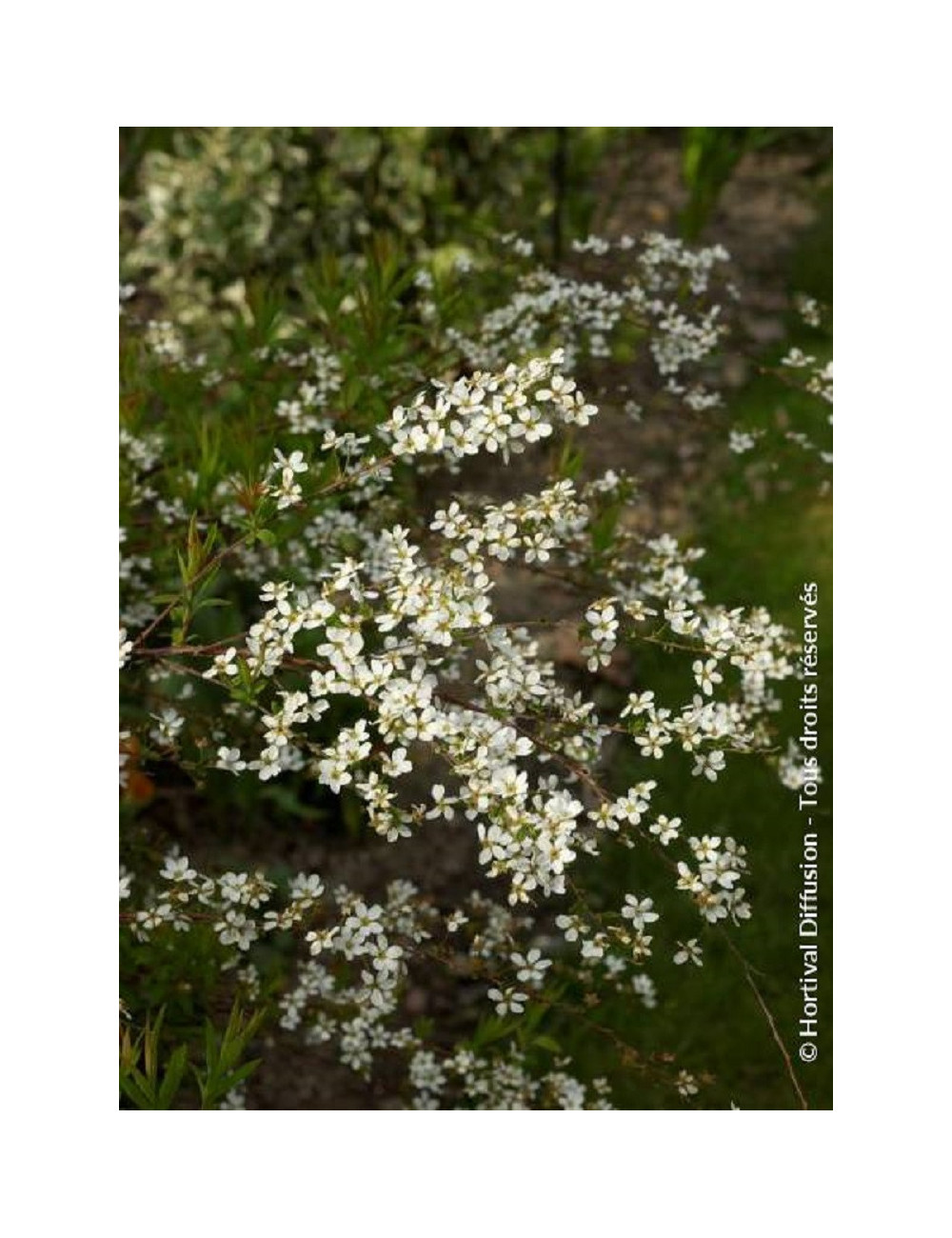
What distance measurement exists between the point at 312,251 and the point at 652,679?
230 centimetres

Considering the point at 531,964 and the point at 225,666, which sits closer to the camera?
the point at 225,666

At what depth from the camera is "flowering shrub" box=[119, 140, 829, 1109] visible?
1.86 m

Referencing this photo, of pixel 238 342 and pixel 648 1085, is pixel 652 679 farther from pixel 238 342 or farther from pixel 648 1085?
pixel 238 342

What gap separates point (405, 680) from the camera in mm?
1825

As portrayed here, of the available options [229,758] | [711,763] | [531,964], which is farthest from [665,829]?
[229,758]

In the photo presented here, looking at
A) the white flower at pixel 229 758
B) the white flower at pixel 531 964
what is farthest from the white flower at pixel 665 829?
the white flower at pixel 229 758

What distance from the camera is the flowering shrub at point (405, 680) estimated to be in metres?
1.86

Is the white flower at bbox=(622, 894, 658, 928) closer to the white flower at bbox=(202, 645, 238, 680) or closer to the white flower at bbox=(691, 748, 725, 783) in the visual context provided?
the white flower at bbox=(691, 748, 725, 783)

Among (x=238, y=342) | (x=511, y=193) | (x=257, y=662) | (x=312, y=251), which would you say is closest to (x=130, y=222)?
(x=312, y=251)

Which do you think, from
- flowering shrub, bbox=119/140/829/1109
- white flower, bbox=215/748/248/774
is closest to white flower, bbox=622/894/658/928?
flowering shrub, bbox=119/140/829/1109

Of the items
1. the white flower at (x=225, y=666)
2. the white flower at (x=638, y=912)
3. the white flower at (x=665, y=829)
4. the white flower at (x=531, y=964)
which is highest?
the white flower at (x=225, y=666)

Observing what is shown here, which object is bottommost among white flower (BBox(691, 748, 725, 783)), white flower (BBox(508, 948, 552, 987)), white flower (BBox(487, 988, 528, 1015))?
white flower (BBox(487, 988, 528, 1015))

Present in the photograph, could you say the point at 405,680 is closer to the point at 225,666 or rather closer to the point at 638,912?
the point at 225,666

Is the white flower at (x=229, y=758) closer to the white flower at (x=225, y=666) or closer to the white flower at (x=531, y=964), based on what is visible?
the white flower at (x=225, y=666)
